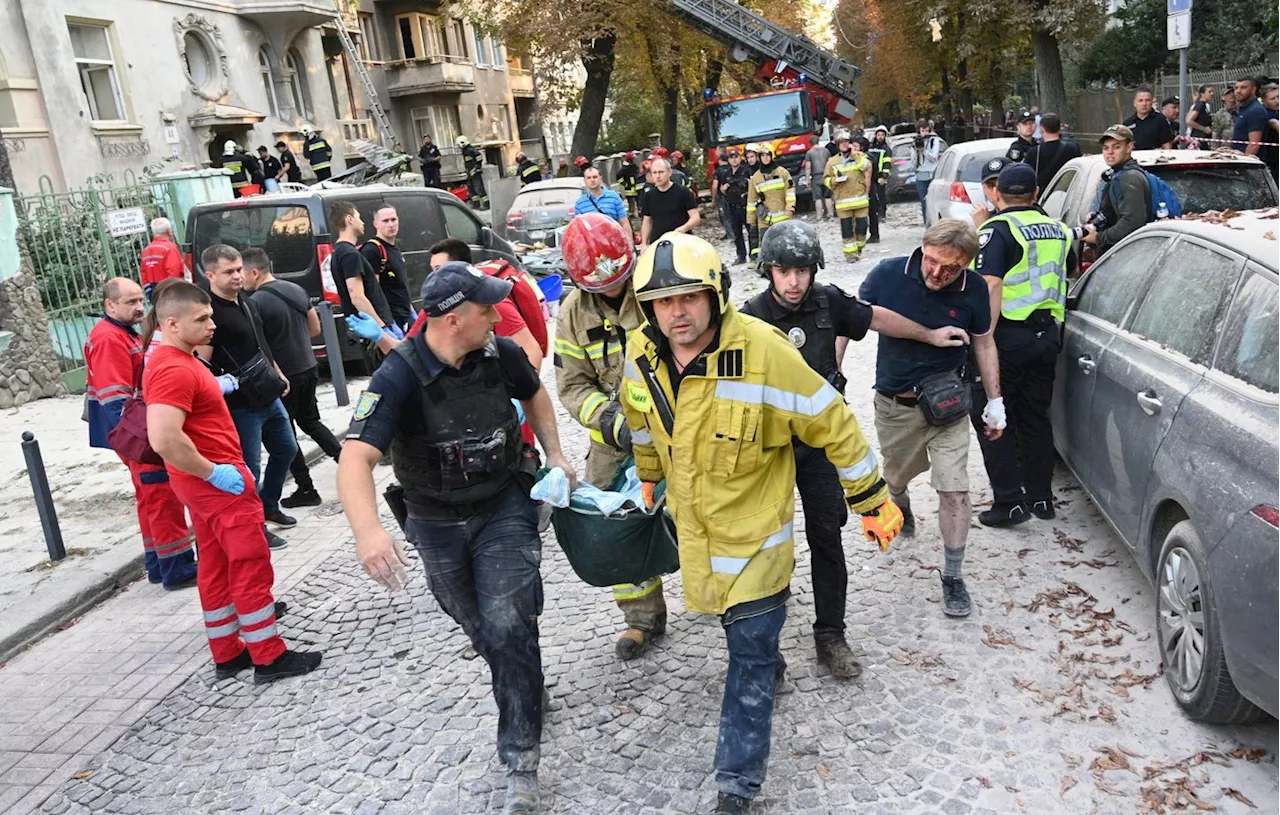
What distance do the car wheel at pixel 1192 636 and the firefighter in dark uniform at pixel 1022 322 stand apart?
1.59 metres

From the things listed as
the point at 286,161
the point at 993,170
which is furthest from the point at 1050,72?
the point at 286,161

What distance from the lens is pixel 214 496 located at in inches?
173

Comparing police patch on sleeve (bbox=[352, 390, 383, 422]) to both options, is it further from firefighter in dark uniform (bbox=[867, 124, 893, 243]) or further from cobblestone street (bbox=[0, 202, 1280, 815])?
firefighter in dark uniform (bbox=[867, 124, 893, 243])

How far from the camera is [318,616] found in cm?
514

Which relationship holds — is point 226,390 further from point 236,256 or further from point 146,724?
point 146,724

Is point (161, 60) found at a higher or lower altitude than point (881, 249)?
higher

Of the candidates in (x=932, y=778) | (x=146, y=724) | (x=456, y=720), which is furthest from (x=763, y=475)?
(x=146, y=724)

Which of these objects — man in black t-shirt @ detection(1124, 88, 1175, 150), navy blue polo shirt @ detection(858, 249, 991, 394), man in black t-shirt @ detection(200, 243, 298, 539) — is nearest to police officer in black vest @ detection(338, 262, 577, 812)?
navy blue polo shirt @ detection(858, 249, 991, 394)

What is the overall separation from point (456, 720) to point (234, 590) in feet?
4.18

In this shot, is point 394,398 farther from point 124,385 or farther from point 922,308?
point 124,385

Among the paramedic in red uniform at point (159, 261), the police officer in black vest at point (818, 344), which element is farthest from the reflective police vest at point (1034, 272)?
the paramedic in red uniform at point (159, 261)

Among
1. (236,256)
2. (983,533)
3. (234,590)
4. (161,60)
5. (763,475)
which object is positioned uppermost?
(161,60)

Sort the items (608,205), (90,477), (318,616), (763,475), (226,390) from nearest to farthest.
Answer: (763,475), (318,616), (226,390), (90,477), (608,205)

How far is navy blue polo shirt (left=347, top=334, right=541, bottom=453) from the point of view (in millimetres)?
3084
